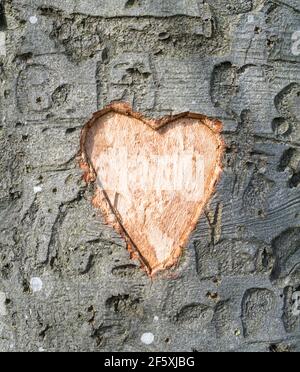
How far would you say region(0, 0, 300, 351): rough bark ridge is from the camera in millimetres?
2900

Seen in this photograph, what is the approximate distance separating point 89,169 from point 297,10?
1075 mm

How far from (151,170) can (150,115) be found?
0.22m

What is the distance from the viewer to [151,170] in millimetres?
2877

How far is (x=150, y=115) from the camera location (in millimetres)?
2887

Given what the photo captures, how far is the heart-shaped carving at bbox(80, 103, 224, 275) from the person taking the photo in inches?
113

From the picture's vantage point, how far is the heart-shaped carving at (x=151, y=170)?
9.45 feet

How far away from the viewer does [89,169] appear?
9.52 ft

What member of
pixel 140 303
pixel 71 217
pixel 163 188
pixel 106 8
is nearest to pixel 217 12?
pixel 106 8

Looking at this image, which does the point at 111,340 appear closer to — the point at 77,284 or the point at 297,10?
the point at 77,284

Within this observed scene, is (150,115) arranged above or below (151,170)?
above

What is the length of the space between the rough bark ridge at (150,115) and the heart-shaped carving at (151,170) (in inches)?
1.9

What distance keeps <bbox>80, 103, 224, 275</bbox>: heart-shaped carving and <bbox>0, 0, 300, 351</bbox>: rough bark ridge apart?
0.16ft

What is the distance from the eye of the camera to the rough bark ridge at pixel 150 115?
2.90m
